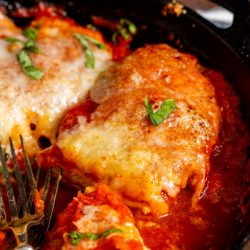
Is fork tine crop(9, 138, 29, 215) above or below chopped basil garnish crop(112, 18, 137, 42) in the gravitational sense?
below

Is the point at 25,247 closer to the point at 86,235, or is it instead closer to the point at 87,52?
the point at 86,235

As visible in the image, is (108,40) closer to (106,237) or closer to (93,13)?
(93,13)

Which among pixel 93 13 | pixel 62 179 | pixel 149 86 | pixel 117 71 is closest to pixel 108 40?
pixel 93 13

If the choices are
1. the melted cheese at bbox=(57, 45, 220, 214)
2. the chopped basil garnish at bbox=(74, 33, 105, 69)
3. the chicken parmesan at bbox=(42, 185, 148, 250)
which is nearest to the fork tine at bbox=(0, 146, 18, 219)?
the chicken parmesan at bbox=(42, 185, 148, 250)

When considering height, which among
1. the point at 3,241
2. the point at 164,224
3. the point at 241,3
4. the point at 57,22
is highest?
the point at 241,3

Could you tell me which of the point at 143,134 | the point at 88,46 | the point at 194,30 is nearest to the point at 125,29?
the point at 88,46

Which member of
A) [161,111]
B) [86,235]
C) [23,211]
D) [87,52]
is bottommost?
[23,211]

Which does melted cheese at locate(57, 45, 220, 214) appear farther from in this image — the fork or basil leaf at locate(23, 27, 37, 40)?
basil leaf at locate(23, 27, 37, 40)
